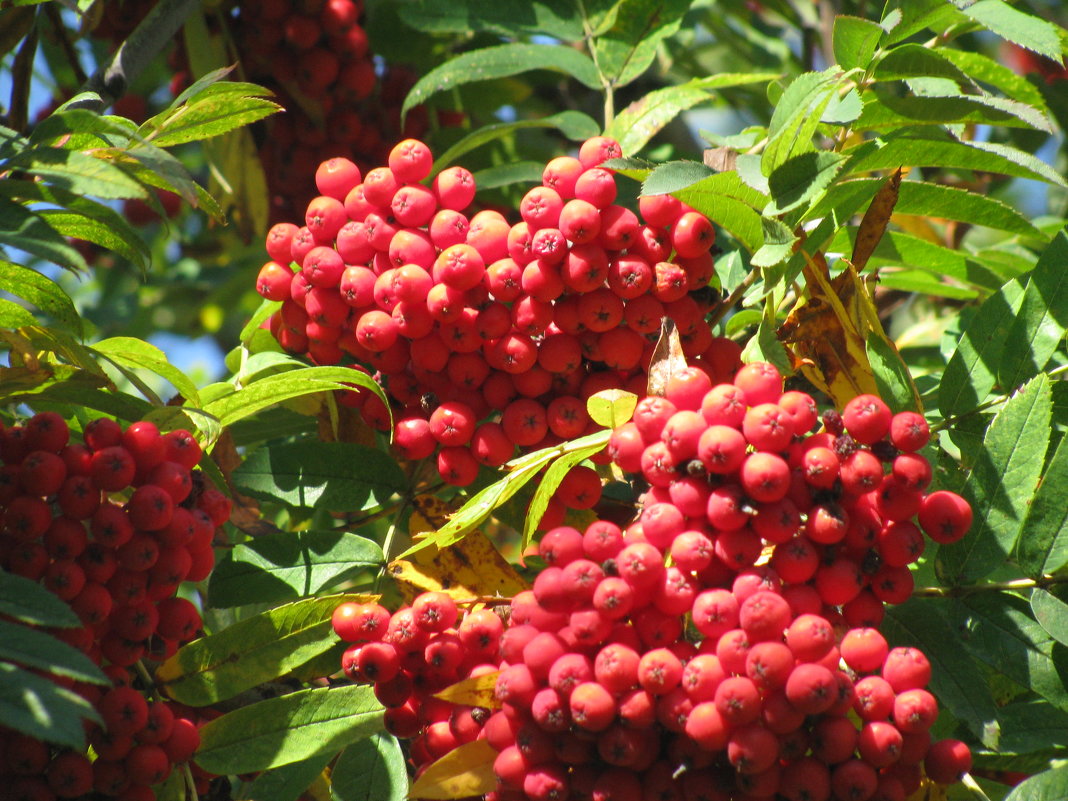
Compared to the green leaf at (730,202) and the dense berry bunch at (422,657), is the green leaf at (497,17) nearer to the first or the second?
the green leaf at (730,202)

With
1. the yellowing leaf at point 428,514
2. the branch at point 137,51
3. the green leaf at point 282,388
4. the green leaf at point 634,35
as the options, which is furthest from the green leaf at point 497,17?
the yellowing leaf at point 428,514

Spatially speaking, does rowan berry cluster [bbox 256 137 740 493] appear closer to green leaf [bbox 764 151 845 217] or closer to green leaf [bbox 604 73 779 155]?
green leaf [bbox 764 151 845 217]

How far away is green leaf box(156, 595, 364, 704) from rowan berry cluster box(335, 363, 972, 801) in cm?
42

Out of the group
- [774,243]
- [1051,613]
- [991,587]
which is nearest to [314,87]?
[774,243]

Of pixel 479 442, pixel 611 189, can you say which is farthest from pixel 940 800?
pixel 611 189

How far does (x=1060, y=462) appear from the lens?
1885 mm

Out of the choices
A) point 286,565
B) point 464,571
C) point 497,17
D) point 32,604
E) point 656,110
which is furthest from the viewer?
point 497,17

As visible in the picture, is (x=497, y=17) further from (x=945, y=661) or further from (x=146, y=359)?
(x=945, y=661)

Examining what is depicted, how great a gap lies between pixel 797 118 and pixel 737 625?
86 cm

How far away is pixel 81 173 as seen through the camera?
5.95 ft

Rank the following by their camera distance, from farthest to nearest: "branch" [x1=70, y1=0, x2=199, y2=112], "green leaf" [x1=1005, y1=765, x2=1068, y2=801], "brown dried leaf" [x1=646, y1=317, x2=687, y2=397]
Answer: "branch" [x1=70, y1=0, x2=199, y2=112] < "brown dried leaf" [x1=646, y1=317, x2=687, y2=397] < "green leaf" [x1=1005, y1=765, x2=1068, y2=801]

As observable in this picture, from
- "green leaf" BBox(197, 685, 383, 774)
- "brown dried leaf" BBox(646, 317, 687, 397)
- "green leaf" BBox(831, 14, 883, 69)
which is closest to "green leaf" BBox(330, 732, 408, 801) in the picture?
"green leaf" BBox(197, 685, 383, 774)

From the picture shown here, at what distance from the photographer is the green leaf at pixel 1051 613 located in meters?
1.79

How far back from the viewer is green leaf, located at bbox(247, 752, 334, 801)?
6.84 ft
